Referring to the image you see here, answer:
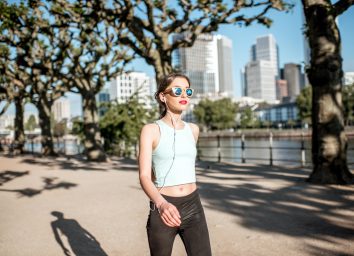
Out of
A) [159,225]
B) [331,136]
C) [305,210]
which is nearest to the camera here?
[159,225]

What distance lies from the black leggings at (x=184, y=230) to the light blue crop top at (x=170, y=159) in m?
0.12

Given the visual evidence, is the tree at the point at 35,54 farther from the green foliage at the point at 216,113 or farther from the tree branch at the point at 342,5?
the green foliage at the point at 216,113

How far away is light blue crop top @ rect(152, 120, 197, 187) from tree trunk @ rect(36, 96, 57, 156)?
2326 centimetres

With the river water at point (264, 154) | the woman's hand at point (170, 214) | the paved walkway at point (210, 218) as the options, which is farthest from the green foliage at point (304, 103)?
the woman's hand at point (170, 214)

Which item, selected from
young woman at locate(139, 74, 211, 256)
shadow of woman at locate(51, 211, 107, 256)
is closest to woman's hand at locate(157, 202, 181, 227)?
young woman at locate(139, 74, 211, 256)

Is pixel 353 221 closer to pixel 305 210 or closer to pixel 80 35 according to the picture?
pixel 305 210

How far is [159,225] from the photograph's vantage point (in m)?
2.45

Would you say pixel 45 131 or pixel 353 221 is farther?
pixel 45 131

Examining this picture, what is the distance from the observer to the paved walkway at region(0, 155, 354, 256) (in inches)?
183

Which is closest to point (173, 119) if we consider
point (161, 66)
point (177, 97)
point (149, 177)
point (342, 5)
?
point (177, 97)

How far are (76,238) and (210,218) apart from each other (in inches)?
83.5

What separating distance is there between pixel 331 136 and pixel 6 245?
6.99m

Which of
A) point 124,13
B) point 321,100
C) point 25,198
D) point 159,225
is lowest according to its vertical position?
point 25,198

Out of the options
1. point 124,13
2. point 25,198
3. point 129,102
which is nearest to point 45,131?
point 129,102
